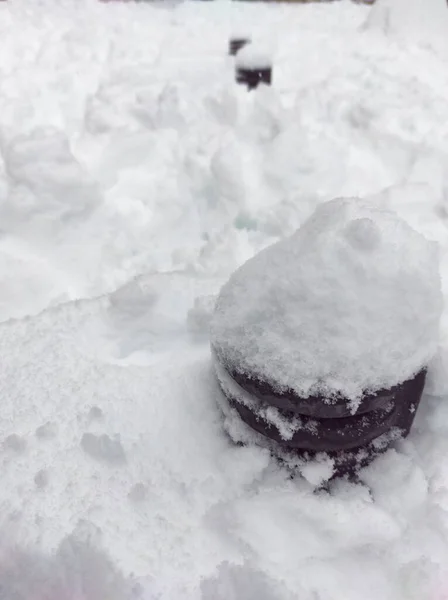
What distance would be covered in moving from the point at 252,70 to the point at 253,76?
36 mm

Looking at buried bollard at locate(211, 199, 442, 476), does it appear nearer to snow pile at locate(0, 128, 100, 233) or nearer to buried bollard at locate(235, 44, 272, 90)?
snow pile at locate(0, 128, 100, 233)

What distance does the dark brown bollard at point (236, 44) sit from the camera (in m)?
4.32

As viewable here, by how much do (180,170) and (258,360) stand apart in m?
1.86

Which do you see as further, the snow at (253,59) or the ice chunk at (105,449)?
the snow at (253,59)

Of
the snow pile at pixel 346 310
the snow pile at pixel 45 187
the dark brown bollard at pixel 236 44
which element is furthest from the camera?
the dark brown bollard at pixel 236 44

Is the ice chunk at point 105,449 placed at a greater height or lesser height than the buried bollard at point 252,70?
lesser

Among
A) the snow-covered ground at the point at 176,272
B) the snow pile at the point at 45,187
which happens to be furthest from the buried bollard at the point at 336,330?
the snow pile at the point at 45,187

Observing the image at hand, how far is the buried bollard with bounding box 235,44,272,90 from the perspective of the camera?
3689 millimetres

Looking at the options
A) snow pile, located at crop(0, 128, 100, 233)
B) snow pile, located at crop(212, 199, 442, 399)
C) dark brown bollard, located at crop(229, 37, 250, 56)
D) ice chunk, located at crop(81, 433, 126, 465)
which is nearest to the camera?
snow pile, located at crop(212, 199, 442, 399)

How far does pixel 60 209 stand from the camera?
274 cm

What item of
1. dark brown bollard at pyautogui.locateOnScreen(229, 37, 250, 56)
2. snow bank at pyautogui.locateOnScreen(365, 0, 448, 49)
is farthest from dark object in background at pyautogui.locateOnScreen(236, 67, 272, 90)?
snow bank at pyautogui.locateOnScreen(365, 0, 448, 49)

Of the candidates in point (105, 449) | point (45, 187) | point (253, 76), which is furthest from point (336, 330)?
point (253, 76)

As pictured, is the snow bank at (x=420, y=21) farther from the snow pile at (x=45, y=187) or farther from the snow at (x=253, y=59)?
the snow pile at (x=45, y=187)

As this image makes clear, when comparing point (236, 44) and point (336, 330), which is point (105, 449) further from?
point (236, 44)
